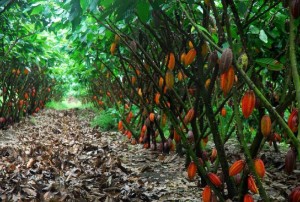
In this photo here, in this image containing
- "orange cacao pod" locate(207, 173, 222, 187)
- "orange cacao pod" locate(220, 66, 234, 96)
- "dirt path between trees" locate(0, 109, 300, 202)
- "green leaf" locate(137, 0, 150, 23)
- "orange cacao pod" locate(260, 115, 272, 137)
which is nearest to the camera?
"green leaf" locate(137, 0, 150, 23)

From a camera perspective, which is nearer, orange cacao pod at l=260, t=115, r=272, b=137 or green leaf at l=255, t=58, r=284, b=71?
green leaf at l=255, t=58, r=284, b=71

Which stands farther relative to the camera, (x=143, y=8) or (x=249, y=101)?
(x=249, y=101)

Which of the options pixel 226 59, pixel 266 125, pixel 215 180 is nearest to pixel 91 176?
pixel 215 180

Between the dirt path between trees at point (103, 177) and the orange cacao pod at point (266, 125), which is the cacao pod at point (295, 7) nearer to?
the orange cacao pod at point (266, 125)

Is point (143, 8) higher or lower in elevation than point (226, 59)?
higher

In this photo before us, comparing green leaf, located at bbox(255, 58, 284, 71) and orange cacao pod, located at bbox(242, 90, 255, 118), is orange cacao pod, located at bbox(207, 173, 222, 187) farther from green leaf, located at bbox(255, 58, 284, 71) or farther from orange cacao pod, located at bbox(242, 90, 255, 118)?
green leaf, located at bbox(255, 58, 284, 71)

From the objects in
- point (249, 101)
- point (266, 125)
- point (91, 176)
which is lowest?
point (91, 176)

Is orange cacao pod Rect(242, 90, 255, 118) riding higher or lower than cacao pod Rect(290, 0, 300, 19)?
lower

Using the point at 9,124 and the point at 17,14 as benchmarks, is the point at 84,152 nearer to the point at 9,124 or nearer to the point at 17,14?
the point at 17,14

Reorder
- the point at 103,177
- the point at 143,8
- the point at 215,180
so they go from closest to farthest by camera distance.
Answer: the point at 143,8 < the point at 215,180 < the point at 103,177

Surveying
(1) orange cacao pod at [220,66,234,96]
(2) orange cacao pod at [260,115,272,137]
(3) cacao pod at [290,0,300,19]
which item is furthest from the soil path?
(3) cacao pod at [290,0,300,19]

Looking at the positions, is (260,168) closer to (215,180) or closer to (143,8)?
(215,180)

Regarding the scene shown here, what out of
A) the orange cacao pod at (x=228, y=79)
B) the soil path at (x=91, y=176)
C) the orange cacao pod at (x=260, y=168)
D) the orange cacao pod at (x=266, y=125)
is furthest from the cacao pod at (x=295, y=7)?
the soil path at (x=91, y=176)

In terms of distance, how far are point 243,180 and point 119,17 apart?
Answer: 3.57 ft
